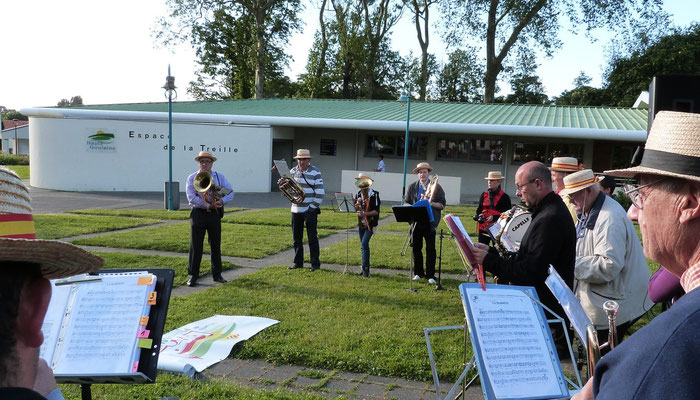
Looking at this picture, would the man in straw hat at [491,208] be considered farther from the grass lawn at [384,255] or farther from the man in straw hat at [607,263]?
the man in straw hat at [607,263]

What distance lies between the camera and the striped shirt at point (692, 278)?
4.85ft

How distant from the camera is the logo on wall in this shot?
23.6 metres

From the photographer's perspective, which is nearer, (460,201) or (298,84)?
(460,201)

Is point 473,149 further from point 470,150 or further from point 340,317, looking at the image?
point 340,317

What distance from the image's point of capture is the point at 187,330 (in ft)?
20.4

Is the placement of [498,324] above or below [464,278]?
above

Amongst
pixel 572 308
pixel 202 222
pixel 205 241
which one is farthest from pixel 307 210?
pixel 572 308

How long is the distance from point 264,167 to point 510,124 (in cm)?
1120

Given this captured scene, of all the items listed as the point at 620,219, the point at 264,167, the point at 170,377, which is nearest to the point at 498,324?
the point at 620,219

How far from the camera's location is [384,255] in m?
11.2

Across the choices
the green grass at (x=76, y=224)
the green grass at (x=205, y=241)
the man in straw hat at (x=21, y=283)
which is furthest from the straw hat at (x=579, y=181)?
the green grass at (x=76, y=224)

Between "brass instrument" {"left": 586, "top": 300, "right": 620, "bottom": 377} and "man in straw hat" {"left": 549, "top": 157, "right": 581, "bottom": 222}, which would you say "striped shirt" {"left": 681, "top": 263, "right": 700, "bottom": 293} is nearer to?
"brass instrument" {"left": 586, "top": 300, "right": 620, "bottom": 377}

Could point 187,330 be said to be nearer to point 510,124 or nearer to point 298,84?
point 510,124

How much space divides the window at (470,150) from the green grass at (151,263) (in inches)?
696
